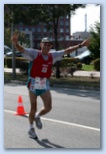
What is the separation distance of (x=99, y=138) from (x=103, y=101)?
0.40 metres

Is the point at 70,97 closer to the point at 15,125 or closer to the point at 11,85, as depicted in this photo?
the point at 11,85

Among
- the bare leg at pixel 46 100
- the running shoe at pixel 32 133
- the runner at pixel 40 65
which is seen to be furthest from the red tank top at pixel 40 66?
the running shoe at pixel 32 133

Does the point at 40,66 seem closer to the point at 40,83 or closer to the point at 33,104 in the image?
the point at 40,83

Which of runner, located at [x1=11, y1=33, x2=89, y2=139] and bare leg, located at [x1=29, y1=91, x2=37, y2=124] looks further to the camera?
bare leg, located at [x1=29, y1=91, x2=37, y2=124]

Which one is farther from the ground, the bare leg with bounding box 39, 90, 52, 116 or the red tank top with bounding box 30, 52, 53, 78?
the red tank top with bounding box 30, 52, 53, 78

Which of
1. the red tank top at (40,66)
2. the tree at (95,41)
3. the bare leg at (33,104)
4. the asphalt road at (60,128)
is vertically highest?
the tree at (95,41)

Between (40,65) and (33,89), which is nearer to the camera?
(40,65)

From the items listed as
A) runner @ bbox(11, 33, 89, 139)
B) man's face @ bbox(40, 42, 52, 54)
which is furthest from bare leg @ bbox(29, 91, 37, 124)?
man's face @ bbox(40, 42, 52, 54)

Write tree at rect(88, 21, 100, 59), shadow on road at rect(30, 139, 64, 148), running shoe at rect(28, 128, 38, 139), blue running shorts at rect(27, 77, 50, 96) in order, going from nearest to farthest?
shadow on road at rect(30, 139, 64, 148), blue running shorts at rect(27, 77, 50, 96), running shoe at rect(28, 128, 38, 139), tree at rect(88, 21, 100, 59)

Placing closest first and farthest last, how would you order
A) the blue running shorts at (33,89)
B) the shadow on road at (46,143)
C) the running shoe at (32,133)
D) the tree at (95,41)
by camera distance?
the shadow on road at (46,143), the blue running shorts at (33,89), the running shoe at (32,133), the tree at (95,41)

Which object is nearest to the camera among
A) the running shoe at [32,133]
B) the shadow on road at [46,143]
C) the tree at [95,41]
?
the shadow on road at [46,143]

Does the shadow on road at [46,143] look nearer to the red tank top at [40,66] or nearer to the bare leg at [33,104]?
the bare leg at [33,104]

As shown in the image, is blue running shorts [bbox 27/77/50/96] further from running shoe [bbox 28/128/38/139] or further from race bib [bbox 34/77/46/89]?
running shoe [bbox 28/128/38/139]

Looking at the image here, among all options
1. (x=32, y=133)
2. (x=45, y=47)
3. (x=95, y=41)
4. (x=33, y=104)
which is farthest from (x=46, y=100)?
(x=95, y=41)
